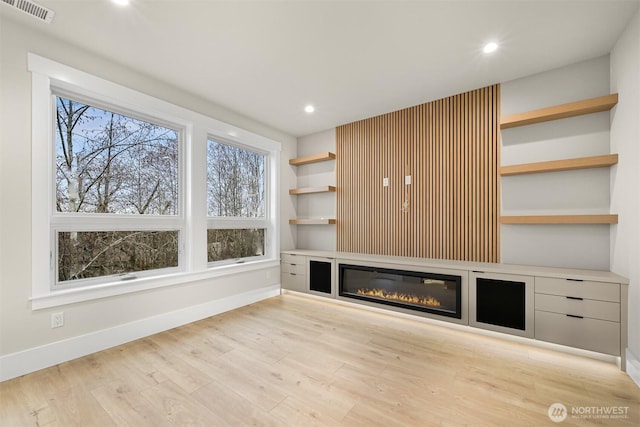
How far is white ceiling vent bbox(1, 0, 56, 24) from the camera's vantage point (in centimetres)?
192

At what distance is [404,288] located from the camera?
11.1 ft

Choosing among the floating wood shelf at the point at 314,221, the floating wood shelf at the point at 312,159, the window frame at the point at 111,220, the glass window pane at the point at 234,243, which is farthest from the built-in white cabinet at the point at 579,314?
the window frame at the point at 111,220

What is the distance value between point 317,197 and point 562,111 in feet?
10.8

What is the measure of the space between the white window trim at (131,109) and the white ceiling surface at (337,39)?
12.3 inches

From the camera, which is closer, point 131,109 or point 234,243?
point 131,109

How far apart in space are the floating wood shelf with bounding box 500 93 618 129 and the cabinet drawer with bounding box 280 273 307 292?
3.32 meters

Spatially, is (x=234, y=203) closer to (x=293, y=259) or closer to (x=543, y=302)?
(x=293, y=259)

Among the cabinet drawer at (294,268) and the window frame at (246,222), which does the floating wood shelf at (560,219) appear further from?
the window frame at (246,222)

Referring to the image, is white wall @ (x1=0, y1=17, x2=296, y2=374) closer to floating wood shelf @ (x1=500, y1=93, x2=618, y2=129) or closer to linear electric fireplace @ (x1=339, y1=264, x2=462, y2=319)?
linear electric fireplace @ (x1=339, y1=264, x2=462, y2=319)

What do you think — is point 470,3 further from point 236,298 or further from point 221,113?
point 236,298

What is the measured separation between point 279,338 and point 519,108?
3.60 metres

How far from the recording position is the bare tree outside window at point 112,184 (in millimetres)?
2520

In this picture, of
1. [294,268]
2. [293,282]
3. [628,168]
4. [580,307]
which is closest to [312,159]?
[294,268]

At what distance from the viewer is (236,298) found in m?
3.83
